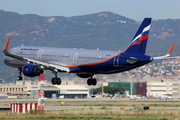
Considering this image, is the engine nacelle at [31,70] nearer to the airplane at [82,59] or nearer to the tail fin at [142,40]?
the airplane at [82,59]

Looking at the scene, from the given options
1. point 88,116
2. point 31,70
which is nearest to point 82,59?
point 31,70

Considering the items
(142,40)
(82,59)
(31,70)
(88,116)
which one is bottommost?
(88,116)

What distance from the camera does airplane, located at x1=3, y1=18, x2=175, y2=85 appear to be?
80.4m

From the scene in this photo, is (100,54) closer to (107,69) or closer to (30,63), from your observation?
(107,69)

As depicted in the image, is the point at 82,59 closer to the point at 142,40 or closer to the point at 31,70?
the point at 31,70

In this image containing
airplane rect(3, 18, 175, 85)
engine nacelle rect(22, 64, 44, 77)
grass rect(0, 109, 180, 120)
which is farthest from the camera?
engine nacelle rect(22, 64, 44, 77)

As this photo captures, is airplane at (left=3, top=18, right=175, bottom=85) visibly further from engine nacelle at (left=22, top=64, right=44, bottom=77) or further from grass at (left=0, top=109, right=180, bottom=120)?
grass at (left=0, top=109, right=180, bottom=120)

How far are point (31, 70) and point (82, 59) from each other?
29.2 ft

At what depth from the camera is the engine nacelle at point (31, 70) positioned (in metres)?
83.2

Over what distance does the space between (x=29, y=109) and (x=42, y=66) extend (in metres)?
7.98

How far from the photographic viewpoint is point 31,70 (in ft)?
273

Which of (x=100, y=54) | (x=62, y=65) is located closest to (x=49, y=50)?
(x=62, y=65)

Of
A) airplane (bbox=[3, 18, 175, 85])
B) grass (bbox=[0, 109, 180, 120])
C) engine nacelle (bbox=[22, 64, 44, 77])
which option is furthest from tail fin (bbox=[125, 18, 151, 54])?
engine nacelle (bbox=[22, 64, 44, 77])

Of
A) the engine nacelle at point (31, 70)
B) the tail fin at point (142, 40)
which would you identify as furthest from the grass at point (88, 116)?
the tail fin at point (142, 40)
